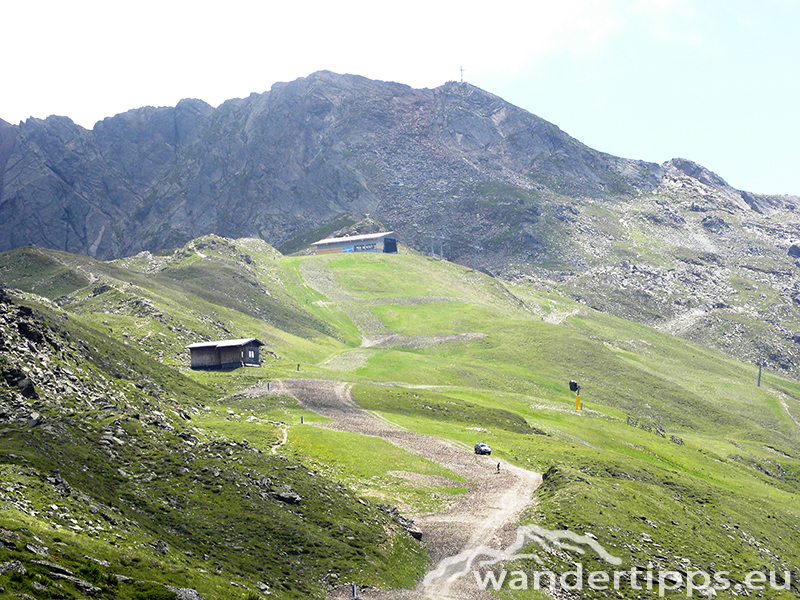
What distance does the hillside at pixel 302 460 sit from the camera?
32.5 metres

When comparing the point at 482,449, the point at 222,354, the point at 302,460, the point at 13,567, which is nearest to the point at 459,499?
the point at 302,460

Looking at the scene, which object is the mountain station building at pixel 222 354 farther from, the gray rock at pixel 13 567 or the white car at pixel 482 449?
the gray rock at pixel 13 567

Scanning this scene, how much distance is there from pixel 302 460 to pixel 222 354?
48.7 metres

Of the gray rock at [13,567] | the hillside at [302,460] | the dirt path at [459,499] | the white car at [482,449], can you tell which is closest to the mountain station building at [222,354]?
the hillside at [302,460]

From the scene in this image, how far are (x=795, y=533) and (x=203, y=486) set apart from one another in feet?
220

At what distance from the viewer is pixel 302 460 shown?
191 ft

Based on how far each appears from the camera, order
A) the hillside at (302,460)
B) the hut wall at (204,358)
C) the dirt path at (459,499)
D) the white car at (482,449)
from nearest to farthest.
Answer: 1. the hillside at (302,460)
2. the dirt path at (459,499)
3. the white car at (482,449)
4. the hut wall at (204,358)

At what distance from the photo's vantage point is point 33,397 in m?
43.7

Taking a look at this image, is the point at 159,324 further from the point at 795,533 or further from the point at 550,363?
the point at 795,533

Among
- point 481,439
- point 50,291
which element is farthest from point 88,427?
point 50,291

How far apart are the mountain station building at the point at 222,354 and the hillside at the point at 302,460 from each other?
5.03m

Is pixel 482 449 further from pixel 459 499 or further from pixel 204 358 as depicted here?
pixel 204 358

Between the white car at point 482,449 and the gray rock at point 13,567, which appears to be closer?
the gray rock at point 13,567

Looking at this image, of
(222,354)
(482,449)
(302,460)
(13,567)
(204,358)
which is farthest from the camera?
(222,354)
